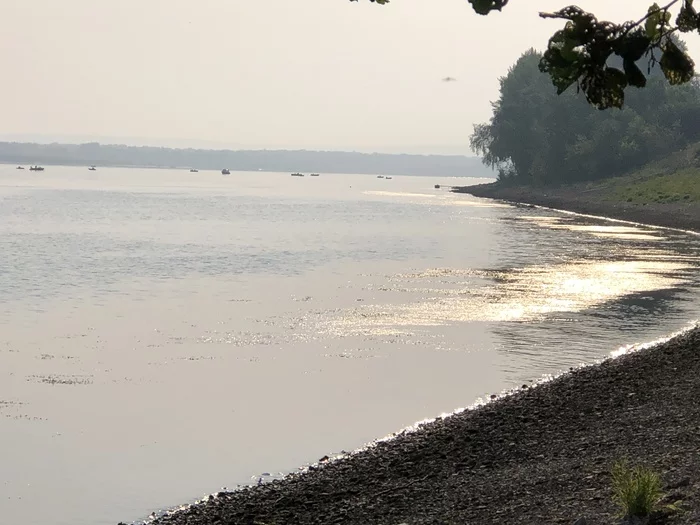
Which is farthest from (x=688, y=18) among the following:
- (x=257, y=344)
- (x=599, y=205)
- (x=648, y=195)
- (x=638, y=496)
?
(x=599, y=205)

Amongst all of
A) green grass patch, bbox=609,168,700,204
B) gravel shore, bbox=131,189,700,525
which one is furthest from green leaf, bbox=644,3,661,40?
green grass patch, bbox=609,168,700,204

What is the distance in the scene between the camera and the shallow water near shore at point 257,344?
1669 centimetres

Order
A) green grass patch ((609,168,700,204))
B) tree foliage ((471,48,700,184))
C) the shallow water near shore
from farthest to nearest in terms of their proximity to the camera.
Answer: tree foliage ((471,48,700,184)) → green grass patch ((609,168,700,204)) → the shallow water near shore

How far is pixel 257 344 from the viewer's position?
90.1ft

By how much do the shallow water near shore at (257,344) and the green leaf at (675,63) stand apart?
10500 mm

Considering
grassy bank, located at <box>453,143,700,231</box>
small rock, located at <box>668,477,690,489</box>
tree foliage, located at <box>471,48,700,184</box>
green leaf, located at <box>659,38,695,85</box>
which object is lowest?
small rock, located at <box>668,477,690,489</box>

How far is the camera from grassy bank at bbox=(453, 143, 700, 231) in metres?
88.9

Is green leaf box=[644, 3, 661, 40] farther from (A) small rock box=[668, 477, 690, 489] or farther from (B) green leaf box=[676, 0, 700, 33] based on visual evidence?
(A) small rock box=[668, 477, 690, 489]

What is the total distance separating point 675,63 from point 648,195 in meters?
102

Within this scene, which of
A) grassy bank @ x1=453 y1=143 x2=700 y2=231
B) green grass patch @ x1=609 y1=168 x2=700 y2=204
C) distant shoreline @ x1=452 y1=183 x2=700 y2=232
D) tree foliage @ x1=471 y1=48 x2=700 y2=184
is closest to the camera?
distant shoreline @ x1=452 y1=183 x2=700 y2=232

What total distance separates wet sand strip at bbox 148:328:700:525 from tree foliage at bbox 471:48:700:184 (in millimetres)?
104999

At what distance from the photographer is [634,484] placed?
10016mm

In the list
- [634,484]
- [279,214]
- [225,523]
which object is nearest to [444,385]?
[225,523]

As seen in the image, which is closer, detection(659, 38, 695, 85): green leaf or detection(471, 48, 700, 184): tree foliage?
detection(659, 38, 695, 85): green leaf
